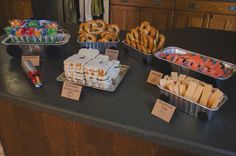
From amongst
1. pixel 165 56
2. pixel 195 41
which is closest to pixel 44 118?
pixel 165 56

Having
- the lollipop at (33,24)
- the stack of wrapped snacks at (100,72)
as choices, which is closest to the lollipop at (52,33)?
the lollipop at (33,24)

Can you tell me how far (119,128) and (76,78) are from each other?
0.93 feet

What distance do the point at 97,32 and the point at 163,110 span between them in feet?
2.14

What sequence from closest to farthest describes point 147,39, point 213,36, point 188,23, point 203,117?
point 203,117
point 147,39
point 213,36
point 188,23

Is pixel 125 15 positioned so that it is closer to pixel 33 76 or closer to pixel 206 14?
pixel 206 14

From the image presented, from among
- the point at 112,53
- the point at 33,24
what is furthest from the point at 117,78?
the point at 33,24

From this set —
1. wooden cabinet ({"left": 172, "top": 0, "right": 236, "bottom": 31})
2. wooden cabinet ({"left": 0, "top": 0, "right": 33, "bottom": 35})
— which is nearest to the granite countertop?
wooden cabinet ({"left": 172, "top": 0, "right": 236, "bottom": 31})

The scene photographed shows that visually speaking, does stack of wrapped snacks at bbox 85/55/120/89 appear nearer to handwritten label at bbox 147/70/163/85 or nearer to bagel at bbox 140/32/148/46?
handwritten label at bbox 147/70/163/85

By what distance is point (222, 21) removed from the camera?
2748mm

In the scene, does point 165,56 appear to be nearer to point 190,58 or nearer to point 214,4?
point 190,58

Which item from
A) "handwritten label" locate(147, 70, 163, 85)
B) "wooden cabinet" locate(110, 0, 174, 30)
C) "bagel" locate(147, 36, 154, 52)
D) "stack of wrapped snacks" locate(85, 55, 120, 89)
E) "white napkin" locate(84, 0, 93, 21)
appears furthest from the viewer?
"white napkin" locate(84, 0, 93, 21)

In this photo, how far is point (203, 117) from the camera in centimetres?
75

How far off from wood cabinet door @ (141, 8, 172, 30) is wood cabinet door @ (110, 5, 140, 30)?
101 millimetres

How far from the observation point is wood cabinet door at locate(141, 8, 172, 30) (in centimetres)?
296
